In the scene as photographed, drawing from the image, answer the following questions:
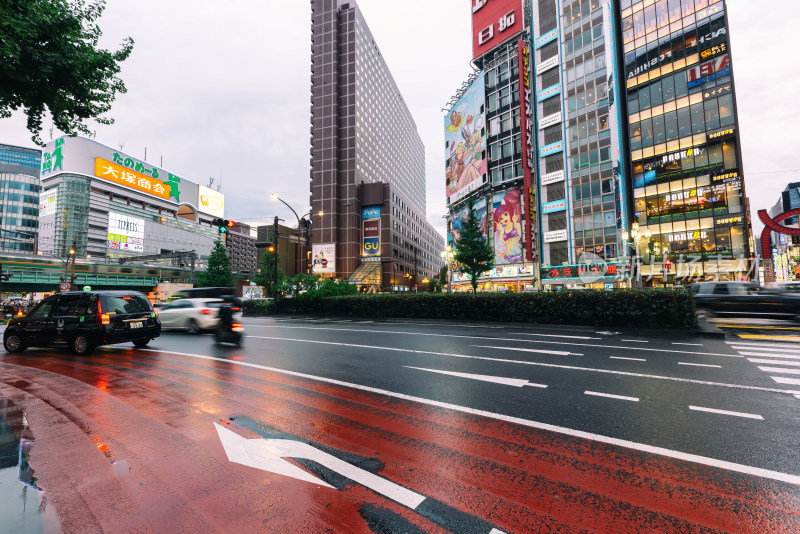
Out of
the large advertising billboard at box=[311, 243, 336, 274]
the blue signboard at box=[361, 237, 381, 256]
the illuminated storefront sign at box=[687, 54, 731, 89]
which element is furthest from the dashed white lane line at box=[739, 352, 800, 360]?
the blue signboard at box=[361, 237, 381, 256]

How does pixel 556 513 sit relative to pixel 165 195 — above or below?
below

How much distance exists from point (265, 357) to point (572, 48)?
166 feet

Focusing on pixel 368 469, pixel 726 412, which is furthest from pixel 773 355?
pixel 368 469

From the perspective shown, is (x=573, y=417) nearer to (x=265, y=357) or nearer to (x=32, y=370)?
(x=265, y=357)

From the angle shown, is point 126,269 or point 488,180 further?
point 126,269

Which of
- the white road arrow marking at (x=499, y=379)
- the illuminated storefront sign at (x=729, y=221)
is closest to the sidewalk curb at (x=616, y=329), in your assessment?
the white road arrow marking at (x=499, y=379)

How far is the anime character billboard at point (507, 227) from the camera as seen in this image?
43.0 metres

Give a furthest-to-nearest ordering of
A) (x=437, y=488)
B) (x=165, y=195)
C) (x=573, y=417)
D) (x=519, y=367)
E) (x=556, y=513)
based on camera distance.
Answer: (x=165, y=195), (x=519, y=367), (x=573, y=417), (x=437, y=488), (x=556, y=513)

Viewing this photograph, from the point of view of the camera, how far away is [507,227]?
44.3 metres

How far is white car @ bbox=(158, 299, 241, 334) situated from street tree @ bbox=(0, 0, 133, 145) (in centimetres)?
737

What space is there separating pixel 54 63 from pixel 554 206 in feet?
144

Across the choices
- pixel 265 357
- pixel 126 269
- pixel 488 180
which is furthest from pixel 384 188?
pixel 265 357

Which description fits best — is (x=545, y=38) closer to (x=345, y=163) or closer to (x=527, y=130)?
(x=527, y=130)

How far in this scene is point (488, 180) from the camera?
47.2 meters
